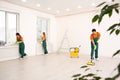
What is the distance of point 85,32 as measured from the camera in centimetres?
830

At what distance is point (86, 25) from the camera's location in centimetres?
825

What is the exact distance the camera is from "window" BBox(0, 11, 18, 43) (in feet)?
20.9

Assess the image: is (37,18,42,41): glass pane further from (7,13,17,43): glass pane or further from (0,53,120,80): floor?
(0,53,120,80): floor

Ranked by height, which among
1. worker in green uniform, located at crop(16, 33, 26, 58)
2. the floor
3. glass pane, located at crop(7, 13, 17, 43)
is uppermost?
glass pane, located at crop(7, 13, 17, 43)

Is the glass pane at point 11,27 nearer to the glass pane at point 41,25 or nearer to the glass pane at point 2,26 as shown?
the glass pane at point 2,26

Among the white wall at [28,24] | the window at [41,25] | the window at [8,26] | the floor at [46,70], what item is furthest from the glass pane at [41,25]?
the floor at [46,70]

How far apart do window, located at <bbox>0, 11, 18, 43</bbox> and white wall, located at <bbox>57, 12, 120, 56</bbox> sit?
11.6 ft

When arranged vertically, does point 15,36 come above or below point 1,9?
below

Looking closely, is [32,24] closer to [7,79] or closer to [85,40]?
[85,40]

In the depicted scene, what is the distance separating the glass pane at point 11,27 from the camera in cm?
666

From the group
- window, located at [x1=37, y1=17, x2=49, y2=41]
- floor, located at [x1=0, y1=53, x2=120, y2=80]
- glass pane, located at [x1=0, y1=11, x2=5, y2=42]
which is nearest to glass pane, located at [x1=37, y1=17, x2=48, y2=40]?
window, located at [x1=37, y1=17, x2=49, y2=41]

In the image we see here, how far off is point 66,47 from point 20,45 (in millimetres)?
3507

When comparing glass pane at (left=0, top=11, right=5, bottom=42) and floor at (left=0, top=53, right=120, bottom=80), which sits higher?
glass pane at (left=0, top=11, right=5, bottom=42)

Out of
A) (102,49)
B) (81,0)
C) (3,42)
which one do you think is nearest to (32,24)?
(3,42)
